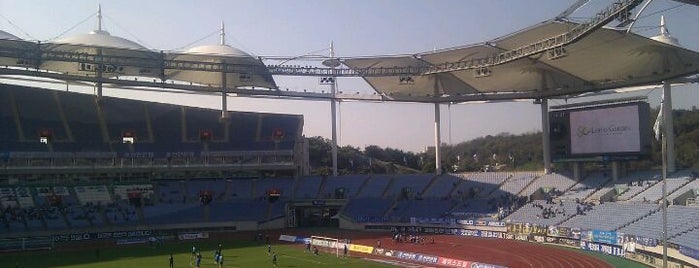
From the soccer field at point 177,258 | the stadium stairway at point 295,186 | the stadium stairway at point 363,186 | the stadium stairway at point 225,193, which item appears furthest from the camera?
the stadium stairway at point 295,186

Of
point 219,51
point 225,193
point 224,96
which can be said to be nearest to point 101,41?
point 219,51

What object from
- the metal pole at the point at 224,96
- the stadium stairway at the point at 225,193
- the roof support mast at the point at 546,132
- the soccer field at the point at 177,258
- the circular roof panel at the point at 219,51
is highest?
the circular roof panel at the point at 219,51

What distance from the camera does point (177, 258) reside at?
128ft

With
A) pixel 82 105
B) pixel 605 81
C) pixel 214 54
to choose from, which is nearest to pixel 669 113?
pixel 605 81

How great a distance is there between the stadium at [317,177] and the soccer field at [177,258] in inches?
8.6

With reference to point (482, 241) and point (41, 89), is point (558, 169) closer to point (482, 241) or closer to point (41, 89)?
point (482, 241)

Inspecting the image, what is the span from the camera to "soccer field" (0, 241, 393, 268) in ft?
118

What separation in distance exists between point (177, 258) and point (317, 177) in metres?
25.2

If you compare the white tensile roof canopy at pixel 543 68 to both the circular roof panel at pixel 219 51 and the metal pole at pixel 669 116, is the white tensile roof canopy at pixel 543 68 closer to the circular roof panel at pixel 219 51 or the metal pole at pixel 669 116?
the metal pole at pixel 669 116

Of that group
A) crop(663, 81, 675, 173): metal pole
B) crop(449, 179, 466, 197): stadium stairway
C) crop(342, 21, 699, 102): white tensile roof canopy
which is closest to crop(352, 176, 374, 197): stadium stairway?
crop(342, 21, 699, 102): white tensile roof canopy

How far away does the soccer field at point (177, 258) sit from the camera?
3594cm

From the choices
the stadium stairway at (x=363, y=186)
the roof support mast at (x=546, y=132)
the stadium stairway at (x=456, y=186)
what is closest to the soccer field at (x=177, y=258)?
the stadium stairway at (x=363, y=186)

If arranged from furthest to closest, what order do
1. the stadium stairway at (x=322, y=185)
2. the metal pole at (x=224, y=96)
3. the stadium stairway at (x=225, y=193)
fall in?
the stadium stairway at (x=322, y=185), the stadium stairway at (x=225, y=193), the metal pole at (x=224, y=96)

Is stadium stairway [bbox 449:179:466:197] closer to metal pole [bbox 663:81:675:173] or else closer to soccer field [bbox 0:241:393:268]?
soccer field [bbox 0:241:393:268]
